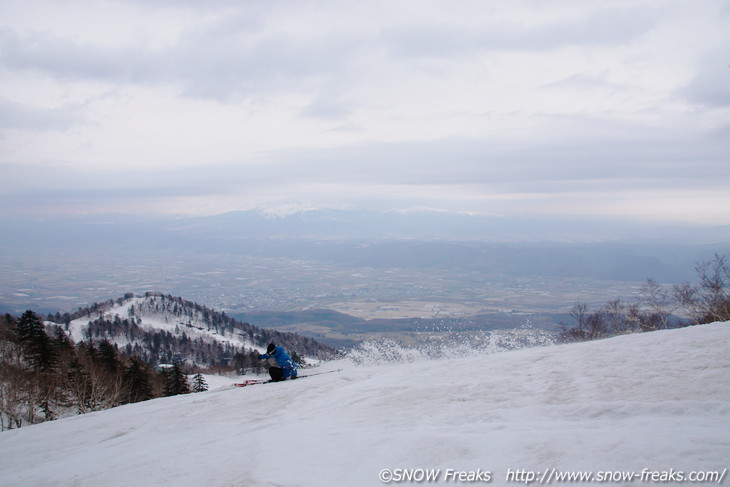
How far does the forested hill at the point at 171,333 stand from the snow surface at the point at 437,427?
6283cm

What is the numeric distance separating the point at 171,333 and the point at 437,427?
102m

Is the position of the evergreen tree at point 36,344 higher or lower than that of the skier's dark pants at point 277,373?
lower

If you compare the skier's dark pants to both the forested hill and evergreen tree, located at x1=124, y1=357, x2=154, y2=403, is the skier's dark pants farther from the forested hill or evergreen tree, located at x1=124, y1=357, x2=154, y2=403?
the forested hill

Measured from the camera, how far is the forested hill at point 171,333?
84500 millimetres

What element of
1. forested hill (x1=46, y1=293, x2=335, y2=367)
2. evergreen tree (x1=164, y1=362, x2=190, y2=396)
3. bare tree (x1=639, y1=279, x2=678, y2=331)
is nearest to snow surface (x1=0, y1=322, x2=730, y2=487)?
bare tree (x1=639, y1=279, x2=678, y2=331)

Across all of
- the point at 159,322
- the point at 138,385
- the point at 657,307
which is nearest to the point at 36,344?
the point at 138,385

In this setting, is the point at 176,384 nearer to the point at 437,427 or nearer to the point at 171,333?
the point at 437,427

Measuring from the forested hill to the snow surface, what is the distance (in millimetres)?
62830

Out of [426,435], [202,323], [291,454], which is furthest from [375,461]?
[202,323]

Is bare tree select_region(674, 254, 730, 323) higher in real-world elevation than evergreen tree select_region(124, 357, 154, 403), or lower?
higher

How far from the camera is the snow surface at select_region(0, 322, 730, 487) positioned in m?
5.99

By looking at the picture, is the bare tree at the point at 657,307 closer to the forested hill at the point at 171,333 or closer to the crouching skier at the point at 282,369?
the crouching skier at the point at 282,369

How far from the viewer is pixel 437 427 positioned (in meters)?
7.98

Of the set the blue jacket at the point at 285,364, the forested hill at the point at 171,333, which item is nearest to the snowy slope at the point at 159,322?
the forested hill at the point at 171,333
